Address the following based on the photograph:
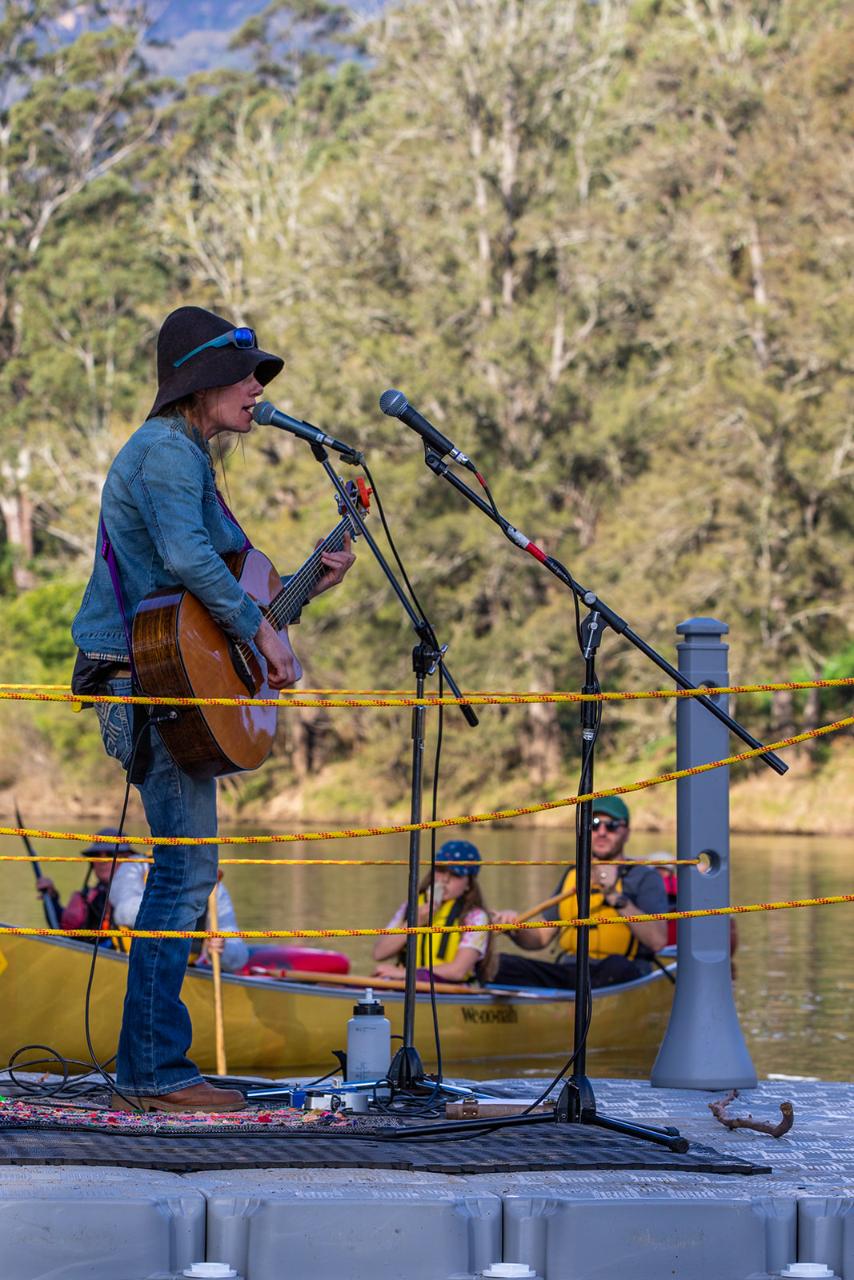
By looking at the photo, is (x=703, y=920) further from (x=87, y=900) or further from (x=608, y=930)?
(x=87, y=900)

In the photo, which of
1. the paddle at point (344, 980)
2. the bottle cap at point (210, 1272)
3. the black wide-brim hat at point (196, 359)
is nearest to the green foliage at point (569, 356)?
the paddle at point (344, 980)

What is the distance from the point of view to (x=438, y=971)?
10180mm

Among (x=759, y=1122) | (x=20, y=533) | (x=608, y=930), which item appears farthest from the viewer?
(x=20, y=533)

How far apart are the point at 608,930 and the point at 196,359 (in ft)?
20.3

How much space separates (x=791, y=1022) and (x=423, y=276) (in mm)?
27106

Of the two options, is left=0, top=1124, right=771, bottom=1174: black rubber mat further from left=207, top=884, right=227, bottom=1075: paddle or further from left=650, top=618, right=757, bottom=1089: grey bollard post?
left=207, top=884, right=227, bottom=1075: paddle

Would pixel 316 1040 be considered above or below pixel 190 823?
below

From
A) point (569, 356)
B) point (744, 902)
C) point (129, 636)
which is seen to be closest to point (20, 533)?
point (569, 356)

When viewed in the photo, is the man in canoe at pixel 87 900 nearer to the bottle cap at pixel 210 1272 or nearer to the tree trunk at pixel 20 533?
the bottle cap at pixel 210 1272

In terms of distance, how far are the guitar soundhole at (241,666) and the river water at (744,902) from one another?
17.9 ft

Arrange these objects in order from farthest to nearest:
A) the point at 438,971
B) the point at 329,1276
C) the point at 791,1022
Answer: the point at 791,1022, the point at 438,971, the point at 329,1276

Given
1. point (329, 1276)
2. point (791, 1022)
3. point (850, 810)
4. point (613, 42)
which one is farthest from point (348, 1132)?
point (613, 42)

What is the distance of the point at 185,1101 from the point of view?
5.05 meters

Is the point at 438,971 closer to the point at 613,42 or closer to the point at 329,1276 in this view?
the point at 329,1276
